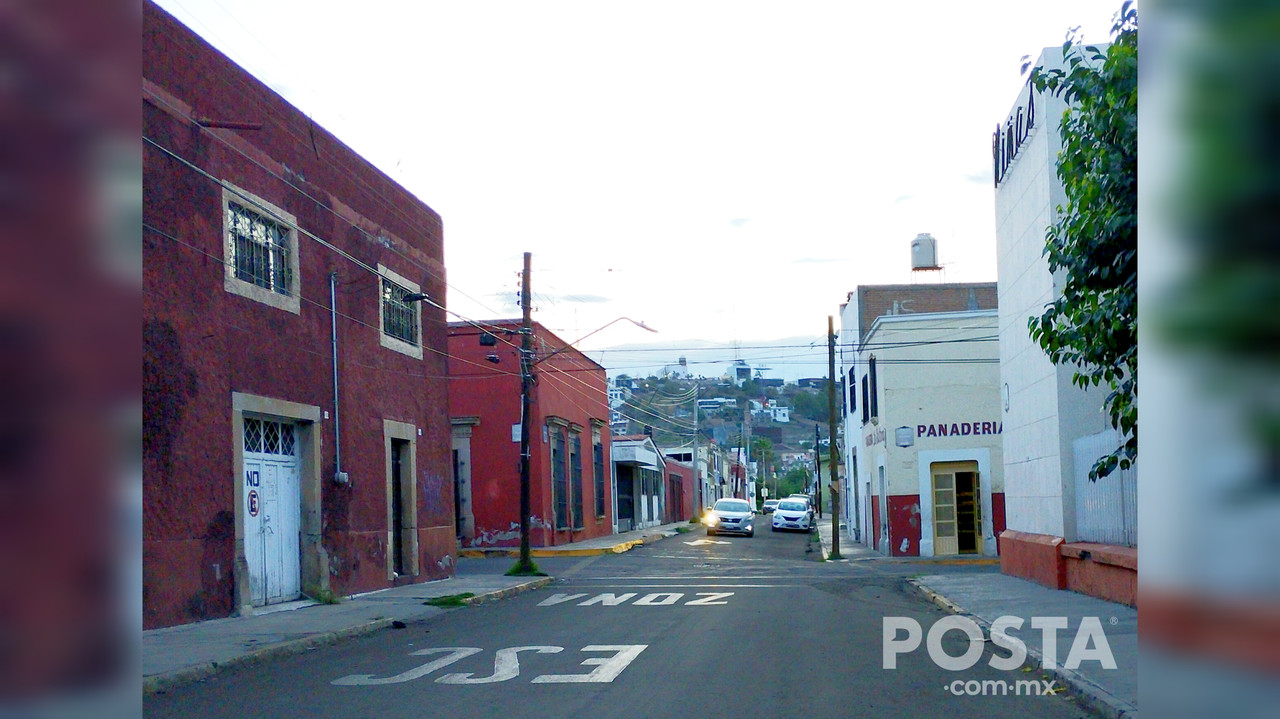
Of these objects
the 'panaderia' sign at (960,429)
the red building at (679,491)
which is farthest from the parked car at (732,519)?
the red building at (679,491)

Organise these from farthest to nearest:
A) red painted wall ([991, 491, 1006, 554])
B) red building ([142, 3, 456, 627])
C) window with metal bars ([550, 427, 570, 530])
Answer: window with metal bars ([550, 427, 570, 530]), red painted wall ([991, 491, 1006, 554]), red building ([142, 3, 456, 627])

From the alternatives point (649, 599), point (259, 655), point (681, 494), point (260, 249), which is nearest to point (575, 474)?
point (649, 599)

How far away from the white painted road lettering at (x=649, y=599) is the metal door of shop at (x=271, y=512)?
14.1ft

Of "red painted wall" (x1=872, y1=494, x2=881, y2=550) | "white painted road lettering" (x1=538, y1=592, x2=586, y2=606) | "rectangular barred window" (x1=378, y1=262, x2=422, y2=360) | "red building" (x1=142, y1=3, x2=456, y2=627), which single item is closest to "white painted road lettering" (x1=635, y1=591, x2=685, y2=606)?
"white painted road lettering" (x1=538, y1=592, x2=586, y2=606)

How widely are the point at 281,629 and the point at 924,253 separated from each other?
3500cm

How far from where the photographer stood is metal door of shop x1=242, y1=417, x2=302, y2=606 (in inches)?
644

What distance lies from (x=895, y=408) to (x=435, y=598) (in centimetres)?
1717

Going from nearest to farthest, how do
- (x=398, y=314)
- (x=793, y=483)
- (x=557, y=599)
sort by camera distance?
(x=557, y=599)
(x=398, y=314)
(x=793, y=483)

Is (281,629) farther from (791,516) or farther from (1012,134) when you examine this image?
(791,516)

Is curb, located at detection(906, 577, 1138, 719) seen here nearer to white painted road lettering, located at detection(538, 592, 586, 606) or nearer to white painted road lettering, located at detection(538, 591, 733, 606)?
white painted road lettering, located at detection(538, 591, 733, 606)

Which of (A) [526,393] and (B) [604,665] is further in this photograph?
(A) [526,393]

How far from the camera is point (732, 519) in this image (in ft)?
148

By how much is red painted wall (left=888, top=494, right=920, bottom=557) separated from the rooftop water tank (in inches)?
595
